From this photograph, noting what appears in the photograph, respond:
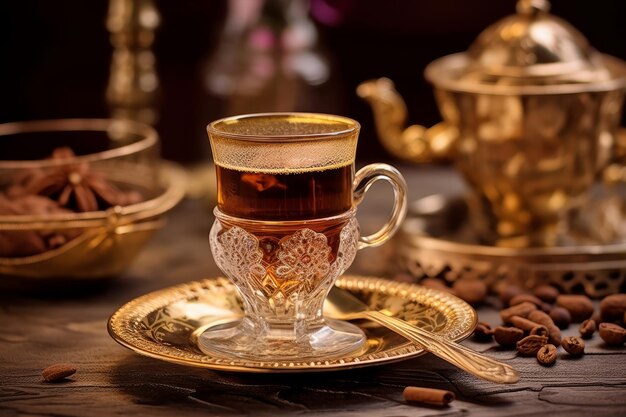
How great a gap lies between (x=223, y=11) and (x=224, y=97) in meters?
1.30

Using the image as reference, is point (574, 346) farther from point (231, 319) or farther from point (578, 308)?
point (231, 319)

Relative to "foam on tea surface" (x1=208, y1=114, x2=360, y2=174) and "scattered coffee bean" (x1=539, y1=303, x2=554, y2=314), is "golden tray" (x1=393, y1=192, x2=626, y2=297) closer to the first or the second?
"scattered coffee bean" (x1=539, y1=303, x2=554, y2=314)

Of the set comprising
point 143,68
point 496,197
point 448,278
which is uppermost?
point 143,68

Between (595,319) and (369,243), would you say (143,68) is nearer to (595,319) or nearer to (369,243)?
(369,243)

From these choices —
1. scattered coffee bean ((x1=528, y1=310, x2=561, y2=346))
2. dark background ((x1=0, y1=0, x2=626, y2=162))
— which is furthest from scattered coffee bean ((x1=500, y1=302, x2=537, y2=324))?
dark background ((x1=0, y1=0, x2=626, y2=162))

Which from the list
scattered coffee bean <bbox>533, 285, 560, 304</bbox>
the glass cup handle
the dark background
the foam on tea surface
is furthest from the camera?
the dark background

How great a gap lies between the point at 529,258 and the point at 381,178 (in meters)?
0.46

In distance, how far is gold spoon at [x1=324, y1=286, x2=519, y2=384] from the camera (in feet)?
4.10

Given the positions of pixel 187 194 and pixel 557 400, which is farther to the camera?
pixel 187 194

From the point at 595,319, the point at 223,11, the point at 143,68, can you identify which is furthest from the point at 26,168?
the point at 223,11

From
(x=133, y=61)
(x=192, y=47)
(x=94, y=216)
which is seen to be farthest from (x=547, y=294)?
(x=192, y=47)

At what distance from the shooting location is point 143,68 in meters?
2.27

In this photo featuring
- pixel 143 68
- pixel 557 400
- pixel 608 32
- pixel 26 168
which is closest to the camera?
pixel 557 400

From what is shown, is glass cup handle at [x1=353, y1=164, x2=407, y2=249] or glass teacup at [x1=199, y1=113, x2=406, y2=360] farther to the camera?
glass cup handle at [x1=353, y1=164, x2=407, y2=249]
